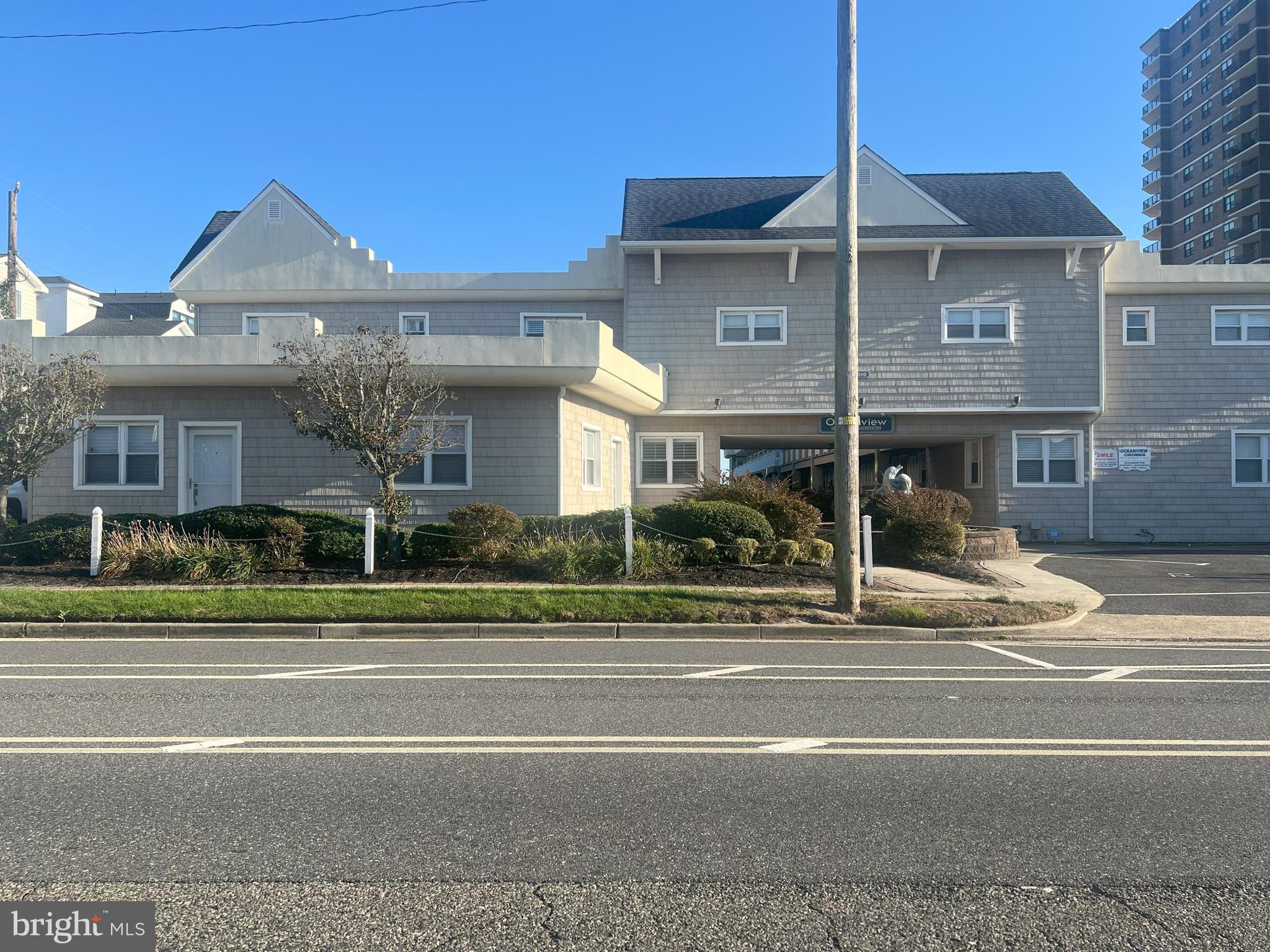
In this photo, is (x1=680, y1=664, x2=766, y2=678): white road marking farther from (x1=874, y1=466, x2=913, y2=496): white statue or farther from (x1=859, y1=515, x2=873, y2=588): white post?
(x1=874, y1=466, x2=913, y2=496): white statue

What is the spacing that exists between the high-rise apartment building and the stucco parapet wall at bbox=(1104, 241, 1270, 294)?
47.3 meters

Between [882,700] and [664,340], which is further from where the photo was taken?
[664,340]

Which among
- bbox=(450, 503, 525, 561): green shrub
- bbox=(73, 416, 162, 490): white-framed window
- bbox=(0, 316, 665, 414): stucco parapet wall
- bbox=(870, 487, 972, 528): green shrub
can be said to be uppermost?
bbox=(0, 316, 665, 414): stucco parapet wall

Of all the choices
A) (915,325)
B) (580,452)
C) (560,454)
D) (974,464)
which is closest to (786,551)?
(560,454)

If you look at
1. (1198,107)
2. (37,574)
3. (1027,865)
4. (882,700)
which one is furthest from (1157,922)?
(1198,107)

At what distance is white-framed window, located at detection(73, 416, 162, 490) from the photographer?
680 inches

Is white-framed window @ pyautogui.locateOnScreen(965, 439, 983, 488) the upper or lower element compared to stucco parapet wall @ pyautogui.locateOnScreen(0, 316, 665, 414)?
lower

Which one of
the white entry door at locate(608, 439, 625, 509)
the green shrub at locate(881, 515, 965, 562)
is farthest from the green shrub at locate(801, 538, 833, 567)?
the white entry door at locate(608, 439, 625, 509)

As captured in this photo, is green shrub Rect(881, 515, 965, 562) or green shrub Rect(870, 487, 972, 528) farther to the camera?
green shrub Rect(870, 487, 972, 528)

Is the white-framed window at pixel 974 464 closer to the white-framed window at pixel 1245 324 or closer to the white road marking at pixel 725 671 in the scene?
the white-framed window at pixel 1245 324

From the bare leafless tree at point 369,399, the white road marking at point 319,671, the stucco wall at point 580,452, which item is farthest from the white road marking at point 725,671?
the stucco wall at point 580,452

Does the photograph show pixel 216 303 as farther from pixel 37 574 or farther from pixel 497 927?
pixel 497 927

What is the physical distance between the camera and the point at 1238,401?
2228 centimetres

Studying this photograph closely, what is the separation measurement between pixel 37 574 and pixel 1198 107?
83482mm
